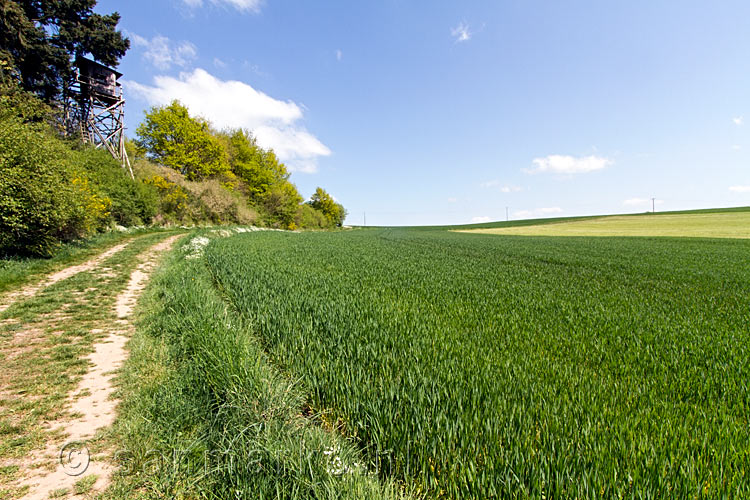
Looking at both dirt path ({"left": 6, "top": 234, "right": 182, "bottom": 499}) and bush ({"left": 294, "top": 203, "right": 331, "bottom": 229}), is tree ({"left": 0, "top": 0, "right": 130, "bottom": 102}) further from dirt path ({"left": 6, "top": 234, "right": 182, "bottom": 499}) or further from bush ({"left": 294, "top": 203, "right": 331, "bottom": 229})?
bush ({"left": 294, "top": 203, "right": 331, "bottom": 229})

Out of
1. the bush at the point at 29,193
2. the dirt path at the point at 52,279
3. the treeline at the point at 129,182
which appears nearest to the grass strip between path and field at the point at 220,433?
the dirt path at the point at 52,279

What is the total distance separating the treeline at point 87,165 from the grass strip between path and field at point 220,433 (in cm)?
1132

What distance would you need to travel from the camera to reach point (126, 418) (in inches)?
112

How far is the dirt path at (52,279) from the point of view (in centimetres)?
643

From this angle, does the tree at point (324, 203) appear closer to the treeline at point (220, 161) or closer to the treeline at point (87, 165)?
the treeline at point (220, 161)

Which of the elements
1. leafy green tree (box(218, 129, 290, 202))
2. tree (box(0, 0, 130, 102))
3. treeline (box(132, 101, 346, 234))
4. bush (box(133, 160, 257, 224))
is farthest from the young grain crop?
leafy green tree (box(218, 129, 290, 202))

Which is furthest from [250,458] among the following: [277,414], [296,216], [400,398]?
[296,216]

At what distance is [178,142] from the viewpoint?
113 ft

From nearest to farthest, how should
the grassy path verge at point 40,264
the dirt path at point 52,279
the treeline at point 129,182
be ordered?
the dirt path at point 52,279 < the grassy path verge at point 40,264 < the treeline at point 129,182

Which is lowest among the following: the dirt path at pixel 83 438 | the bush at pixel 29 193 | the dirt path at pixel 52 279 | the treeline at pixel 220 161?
the dirt path at pixel 83 438

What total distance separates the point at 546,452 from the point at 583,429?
488 mm

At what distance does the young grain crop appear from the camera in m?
1.83

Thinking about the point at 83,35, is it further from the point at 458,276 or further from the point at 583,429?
the point at 583,429

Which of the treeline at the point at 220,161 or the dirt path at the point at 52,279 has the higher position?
the treeline at the point at 220,161
